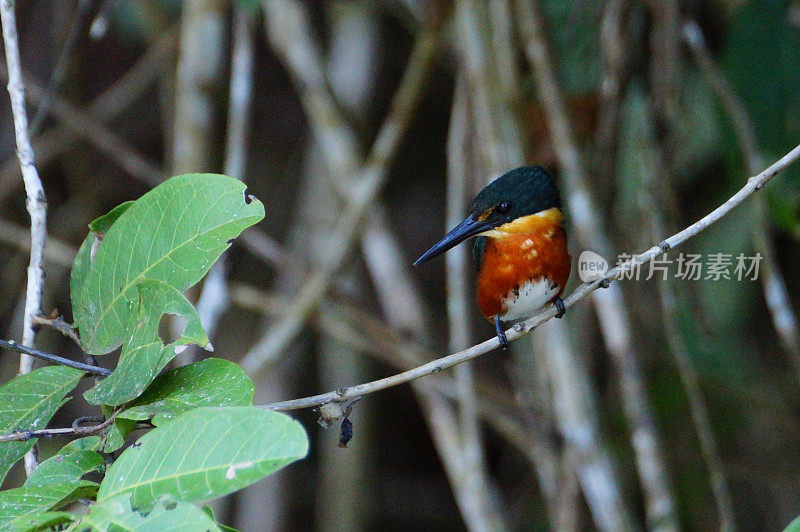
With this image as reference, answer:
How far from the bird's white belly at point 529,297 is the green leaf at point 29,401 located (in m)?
1.00

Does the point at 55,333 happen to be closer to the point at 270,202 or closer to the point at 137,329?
the point at 270,202

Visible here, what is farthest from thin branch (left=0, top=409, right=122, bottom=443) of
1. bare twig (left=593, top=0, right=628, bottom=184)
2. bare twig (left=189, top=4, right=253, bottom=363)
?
bare twig (left=593, top=0, right=628, bottom=184)

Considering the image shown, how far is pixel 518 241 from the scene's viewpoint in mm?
1758

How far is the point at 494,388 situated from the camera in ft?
10.5

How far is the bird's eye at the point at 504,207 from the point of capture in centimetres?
169

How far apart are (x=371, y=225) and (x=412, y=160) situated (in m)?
1.38

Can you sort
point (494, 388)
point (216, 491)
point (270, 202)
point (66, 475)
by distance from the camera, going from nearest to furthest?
point (216, 491) → point (66, 475) → point (494, 388) → point (270, 202)

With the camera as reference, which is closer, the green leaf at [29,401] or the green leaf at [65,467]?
the green leaf at [65,467]

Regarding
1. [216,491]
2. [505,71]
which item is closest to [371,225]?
[505,71]

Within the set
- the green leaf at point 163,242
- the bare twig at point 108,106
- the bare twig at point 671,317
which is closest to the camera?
the green leaf at point 163,242

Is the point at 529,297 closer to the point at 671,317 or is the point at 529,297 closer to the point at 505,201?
the point at 505,201

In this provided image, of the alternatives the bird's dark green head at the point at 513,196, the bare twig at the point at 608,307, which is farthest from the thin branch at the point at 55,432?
the bare twig at the point at 608,307

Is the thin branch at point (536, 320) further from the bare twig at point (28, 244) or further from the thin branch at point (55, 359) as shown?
the bare twig at point (28, 244)

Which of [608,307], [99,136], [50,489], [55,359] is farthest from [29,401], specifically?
[99,136]
